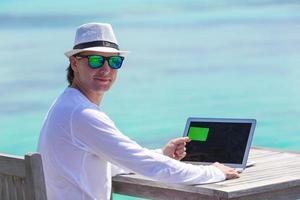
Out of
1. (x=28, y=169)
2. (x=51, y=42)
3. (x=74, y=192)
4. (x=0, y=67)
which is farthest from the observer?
(x=51, y=42)

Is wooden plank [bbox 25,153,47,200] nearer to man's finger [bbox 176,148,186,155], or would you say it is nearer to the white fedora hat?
the white fedora hat

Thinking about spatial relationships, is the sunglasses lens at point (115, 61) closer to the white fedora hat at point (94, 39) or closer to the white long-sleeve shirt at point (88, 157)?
the white fedora hat at point (94, 39)

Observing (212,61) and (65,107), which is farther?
(212,61)

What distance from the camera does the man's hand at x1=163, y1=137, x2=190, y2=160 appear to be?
3494 millimetres

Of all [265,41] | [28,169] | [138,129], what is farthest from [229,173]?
[265,41]

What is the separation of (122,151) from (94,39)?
451 mm

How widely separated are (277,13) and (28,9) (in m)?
3.88

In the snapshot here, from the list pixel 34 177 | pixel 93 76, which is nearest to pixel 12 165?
pixel 34 177

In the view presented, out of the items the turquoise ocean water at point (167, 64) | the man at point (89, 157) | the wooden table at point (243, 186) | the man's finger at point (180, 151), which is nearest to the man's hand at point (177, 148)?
the man's finger at point (180, 151)

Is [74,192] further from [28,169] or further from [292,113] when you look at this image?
[292,113]

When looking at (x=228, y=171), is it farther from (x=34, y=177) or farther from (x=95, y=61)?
(x=34, y=177)

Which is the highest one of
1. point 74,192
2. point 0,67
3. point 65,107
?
point 0,67

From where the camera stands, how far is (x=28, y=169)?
264 cm

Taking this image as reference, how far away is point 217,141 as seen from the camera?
3475mm
